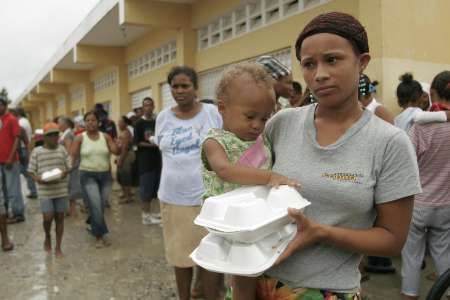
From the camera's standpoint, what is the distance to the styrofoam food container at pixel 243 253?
4.20 ft

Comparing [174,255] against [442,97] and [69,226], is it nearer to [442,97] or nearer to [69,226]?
[442,97]

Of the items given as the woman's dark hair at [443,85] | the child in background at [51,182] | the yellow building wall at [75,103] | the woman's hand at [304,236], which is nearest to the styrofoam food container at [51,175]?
the child in background at [51,182]

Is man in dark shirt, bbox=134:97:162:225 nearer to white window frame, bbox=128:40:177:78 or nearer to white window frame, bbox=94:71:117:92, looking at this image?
white window frame, bbox=128:40:177:78

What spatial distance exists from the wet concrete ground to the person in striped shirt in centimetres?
67

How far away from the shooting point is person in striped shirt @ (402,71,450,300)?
3404 mm

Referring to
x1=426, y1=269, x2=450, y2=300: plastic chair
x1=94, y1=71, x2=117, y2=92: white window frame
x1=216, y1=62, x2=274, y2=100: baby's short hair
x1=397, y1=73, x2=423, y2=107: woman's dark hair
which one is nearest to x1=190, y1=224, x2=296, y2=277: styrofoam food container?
x1=216, y1=62, x2=274, y2=100: baby's short hair

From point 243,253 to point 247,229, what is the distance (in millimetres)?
101

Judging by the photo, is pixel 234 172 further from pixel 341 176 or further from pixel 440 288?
pixel 440 288

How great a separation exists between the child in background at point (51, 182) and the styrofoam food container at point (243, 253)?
4569 millimetres

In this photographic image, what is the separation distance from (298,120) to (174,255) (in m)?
2.09

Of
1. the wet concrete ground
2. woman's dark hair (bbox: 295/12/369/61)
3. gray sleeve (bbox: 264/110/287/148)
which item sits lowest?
the wet concrete ground

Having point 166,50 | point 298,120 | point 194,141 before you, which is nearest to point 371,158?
point 298,120

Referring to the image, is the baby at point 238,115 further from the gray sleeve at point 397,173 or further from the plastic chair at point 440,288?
the plastic chair at point 440,288

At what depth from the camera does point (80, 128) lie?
9086mm
